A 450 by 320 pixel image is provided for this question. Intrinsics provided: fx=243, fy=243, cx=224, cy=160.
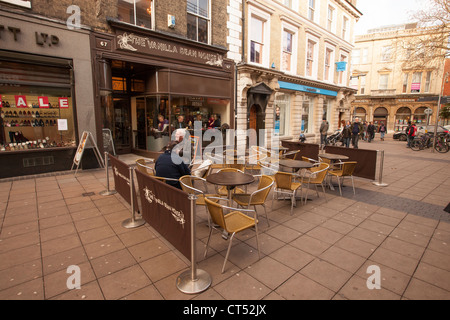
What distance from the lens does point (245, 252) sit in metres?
3.68

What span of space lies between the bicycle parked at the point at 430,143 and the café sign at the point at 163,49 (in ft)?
47.6

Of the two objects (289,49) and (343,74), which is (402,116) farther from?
(289,49)

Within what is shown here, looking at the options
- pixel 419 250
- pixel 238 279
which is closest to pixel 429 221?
pixel 419 250

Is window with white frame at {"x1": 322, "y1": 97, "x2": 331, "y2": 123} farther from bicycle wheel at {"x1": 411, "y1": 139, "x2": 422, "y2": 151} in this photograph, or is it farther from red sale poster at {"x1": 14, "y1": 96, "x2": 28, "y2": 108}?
red sale poster at {"x1": 14, "y1": 96, "x2": 28, "y2": 108}

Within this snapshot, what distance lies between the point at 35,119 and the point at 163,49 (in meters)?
5.03

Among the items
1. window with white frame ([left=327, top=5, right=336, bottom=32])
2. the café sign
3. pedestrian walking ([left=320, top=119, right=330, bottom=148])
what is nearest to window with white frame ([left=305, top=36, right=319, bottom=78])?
window with white frame ([left=327, top=5, right=336, bottom=32])

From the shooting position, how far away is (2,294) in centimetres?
274

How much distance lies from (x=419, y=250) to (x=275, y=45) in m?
13.0

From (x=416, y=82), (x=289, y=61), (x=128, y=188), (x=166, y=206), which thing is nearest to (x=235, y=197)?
(x=166, y=206)

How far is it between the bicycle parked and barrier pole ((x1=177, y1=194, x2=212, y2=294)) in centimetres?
1869

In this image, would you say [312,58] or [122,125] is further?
[312,58]

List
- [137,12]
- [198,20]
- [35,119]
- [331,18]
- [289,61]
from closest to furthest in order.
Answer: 1. [35,119]
2. [137,12]
3. [198,20]
4. [289,61]
5. [331,18]

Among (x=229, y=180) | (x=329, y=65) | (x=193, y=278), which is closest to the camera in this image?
(x=193, y=278)

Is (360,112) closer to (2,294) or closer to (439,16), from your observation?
(439,16)
